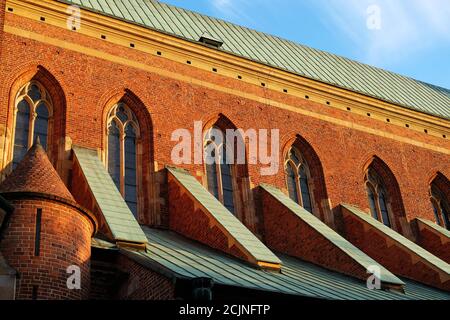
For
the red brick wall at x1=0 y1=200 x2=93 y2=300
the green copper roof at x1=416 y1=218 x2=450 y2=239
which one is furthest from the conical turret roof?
the green copper roof at x1=416 y1=218 x2=450 y2=239

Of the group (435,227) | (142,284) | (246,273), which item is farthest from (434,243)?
(142,284)

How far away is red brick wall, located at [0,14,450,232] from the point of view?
17203mm

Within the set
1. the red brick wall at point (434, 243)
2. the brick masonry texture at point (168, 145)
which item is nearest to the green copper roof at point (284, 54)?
the brick masonry texture at point (168, 145)

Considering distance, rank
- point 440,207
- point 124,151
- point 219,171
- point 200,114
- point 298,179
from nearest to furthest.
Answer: point 124,151
point 219,171
point 200,114
point 298,179
point 440,207

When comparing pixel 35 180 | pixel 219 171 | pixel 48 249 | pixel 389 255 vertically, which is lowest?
pixel 48 249

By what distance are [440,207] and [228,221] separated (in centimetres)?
1044

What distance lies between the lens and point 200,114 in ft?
63.0

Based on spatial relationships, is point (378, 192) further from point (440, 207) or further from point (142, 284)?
point (142, 284)

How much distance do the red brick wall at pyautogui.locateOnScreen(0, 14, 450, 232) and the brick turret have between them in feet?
14.3

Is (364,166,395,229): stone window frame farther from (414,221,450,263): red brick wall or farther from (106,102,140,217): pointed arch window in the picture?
(106,102,140,217): pointed arch window

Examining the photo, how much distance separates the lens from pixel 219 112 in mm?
19609

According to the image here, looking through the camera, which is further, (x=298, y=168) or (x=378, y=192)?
(x=378, y=192)

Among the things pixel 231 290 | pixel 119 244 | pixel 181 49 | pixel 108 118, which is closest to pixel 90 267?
pixel 119 244

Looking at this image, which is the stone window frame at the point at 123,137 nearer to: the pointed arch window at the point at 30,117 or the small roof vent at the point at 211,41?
the pointed arch window at the point at 30,117
